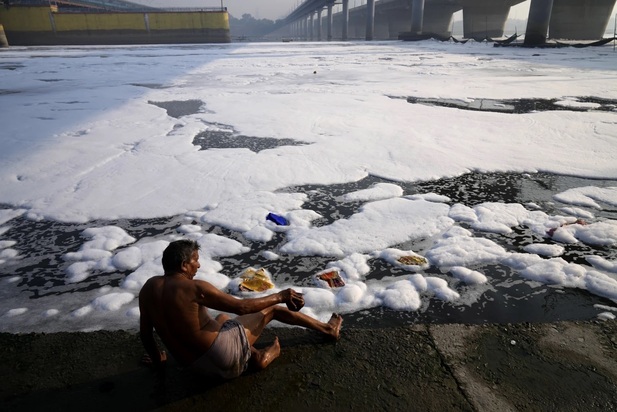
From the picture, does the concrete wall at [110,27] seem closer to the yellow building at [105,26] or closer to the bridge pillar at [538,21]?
the yellow building at [105,26]

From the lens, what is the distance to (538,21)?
86.3 feet

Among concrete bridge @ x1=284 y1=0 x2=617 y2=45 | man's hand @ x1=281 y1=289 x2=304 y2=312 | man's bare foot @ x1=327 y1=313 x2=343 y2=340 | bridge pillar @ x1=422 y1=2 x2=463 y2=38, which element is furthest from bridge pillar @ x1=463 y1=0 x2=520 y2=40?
man's hand @ x1=281 y1=289 x2=304 y2=312

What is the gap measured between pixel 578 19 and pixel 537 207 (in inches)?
1726

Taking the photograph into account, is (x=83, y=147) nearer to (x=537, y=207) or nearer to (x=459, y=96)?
(x=537, y=207)

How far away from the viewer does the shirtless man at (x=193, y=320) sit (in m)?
1.82

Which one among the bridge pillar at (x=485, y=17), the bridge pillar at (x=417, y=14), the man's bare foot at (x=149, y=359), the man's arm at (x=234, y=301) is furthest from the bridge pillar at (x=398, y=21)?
the man's bare foot at (x=149, y=359)

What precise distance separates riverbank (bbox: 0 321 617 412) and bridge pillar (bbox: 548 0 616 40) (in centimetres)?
4477

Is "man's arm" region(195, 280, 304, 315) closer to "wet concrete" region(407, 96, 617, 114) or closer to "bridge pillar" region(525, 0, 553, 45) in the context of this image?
"wet concrete" region(407, 96, 617, 114)

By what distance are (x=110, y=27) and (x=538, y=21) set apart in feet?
133

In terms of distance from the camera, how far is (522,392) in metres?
1.86

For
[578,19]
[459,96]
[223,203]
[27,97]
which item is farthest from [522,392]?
[578,19]

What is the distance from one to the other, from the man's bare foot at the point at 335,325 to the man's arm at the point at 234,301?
303 mm

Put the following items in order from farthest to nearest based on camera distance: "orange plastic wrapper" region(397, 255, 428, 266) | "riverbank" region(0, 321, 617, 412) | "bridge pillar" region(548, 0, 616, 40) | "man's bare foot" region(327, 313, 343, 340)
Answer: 1. "bridge pillar" region(548, 0, 616, 40)
2. "orange plastic wrapper" region(397, 255, 428, 266)
3. "man's bare foot" region(327, 313, 343, 340)
4. "riverbank" region(0, 321, 617, 412)

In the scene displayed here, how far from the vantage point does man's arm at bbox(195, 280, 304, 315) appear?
1.83 meters
